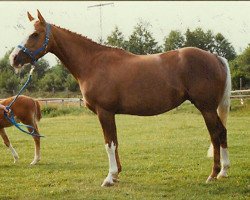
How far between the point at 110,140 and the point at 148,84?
3.78 feet

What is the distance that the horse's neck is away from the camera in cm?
750

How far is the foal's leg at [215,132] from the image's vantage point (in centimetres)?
711

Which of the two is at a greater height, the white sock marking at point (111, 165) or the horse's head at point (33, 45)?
the horse's head at point (33, 45)

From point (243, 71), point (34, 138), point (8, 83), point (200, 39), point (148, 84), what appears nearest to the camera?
point (148, 84)

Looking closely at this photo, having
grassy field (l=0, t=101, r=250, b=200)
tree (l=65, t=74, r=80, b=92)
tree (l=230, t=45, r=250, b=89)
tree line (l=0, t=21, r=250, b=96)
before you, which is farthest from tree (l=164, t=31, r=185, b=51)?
grassy field (l=0, t=101, r=250, b=200)

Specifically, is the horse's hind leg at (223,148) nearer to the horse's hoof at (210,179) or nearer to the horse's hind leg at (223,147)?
the horse's hind leg at (223,147)

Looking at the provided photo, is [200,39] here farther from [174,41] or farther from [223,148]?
[223,148]

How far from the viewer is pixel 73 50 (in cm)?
756

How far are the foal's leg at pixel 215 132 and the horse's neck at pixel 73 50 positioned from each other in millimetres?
2214

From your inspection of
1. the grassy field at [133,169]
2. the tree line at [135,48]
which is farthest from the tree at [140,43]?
the grassy field at [133,169]

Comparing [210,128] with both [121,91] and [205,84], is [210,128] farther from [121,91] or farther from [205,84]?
[121,91]

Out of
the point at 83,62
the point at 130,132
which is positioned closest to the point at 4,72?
the point at 130,132

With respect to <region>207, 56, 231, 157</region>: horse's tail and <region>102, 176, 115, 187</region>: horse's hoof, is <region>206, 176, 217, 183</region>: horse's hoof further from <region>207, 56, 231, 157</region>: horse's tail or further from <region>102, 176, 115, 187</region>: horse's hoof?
<region>102, 176, 115, 187</region>: horse's hoof

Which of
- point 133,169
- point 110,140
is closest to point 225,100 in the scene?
point 110,140
